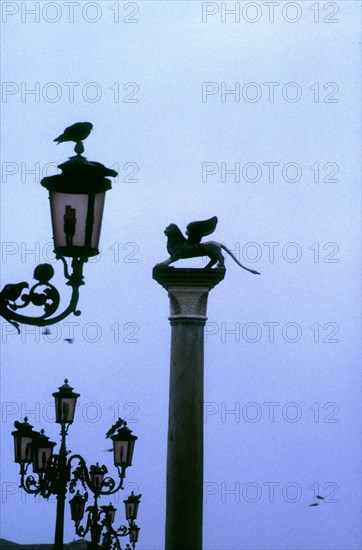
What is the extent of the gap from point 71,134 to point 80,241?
2.26 feet

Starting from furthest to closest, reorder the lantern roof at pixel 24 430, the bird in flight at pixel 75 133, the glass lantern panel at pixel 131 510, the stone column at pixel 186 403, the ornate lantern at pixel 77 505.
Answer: the glass lantern panel at pixel 131 510
the ornate lantern at pixel 77 505
the stone column at pixel 186 403
the lantern roof at pixel 24 430
the bird in flight at pixel 75 133

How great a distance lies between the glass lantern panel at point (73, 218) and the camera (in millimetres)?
4375

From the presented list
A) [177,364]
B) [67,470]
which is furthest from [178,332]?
[67,470]

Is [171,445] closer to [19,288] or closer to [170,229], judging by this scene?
[170,229]

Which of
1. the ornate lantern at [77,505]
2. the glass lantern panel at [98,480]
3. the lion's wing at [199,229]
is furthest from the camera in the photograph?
the ornate lantern at [77,505]

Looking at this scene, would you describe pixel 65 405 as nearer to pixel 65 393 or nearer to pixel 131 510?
pixel 65 393

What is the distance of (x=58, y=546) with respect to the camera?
33.2ft

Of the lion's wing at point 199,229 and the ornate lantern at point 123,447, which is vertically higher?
the lion's wing at point 199,229

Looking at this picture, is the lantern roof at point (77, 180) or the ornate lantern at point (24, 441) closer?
the lantern roof at point (77, 180)

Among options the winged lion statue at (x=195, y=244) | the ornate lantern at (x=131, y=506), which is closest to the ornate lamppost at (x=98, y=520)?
the ornate lantern at (x=131, y=506)

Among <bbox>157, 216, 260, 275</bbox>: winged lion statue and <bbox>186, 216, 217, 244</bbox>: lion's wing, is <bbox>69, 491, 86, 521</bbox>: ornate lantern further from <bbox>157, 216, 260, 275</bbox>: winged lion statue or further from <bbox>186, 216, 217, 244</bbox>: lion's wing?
<bbox>186, 216, 217, 244</bbox>: lion's wing

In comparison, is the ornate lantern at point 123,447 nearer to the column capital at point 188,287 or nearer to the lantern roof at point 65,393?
the lantern roof at point 65,393

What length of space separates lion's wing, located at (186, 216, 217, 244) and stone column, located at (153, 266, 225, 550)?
0.78 m

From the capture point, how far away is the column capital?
1106 centimetres
